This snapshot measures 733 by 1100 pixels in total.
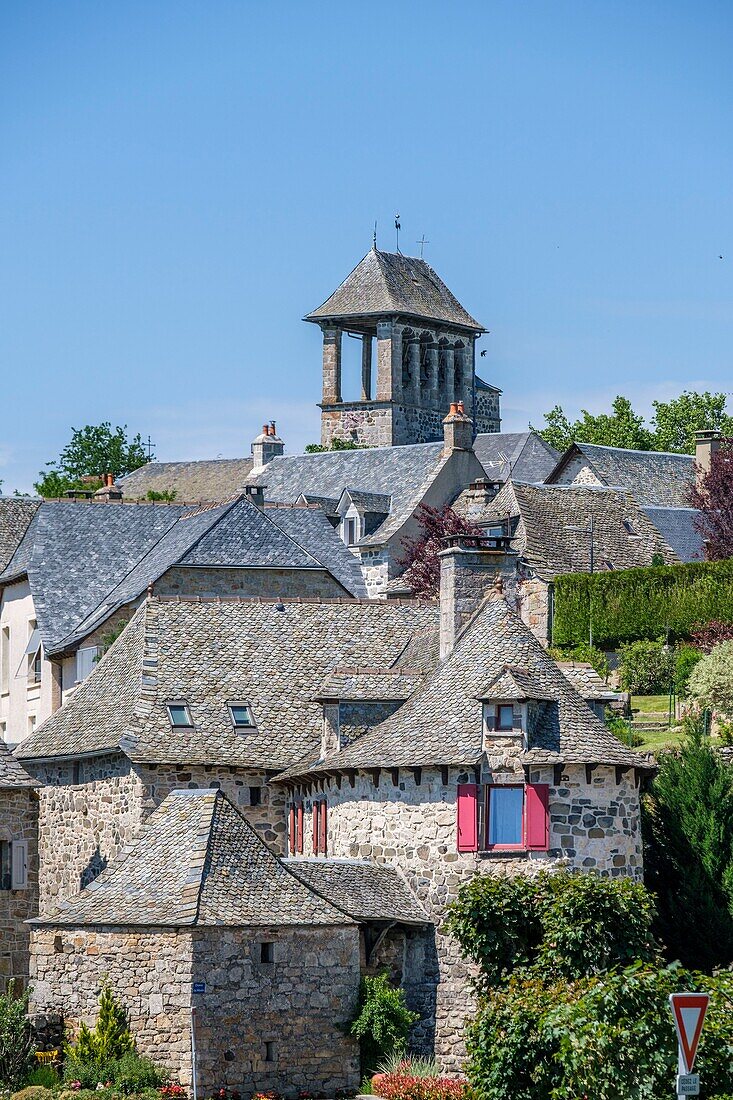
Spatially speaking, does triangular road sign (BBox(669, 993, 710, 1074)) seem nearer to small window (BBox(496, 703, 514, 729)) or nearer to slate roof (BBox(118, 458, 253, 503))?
small window (BBox(496, 703, 514, 729))

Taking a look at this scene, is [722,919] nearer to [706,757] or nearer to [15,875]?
[706,757]

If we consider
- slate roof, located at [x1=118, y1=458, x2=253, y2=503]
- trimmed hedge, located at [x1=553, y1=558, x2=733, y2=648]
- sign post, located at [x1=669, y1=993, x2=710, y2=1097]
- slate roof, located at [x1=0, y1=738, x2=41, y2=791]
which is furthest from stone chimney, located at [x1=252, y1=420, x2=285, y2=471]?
sign post, located at [x1=669, y1=993, x2=710, y2=1097]

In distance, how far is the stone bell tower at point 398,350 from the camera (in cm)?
11425

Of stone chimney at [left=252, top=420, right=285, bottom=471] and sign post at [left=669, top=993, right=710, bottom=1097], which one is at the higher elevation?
stone chimney at [left=252, top=420, right=285, bottom=471]

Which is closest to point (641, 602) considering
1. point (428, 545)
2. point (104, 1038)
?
point (428, 545)

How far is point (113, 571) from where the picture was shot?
215 feet

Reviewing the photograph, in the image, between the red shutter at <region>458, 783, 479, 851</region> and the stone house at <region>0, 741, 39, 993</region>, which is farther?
the stone house at <region>0, 741, 39, 993</region>

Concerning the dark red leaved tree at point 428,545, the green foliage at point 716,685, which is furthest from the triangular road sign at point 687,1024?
the dark red leaved tree at point 428,545

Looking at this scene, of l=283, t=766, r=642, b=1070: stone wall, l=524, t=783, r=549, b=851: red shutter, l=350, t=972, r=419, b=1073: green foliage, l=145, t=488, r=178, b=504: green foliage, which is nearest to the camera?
l=350, t=972, r=419, b=1073: green foliage

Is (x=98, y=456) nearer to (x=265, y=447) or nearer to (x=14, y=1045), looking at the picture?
(x=265, y=447)

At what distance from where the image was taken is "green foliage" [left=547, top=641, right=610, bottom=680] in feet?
206

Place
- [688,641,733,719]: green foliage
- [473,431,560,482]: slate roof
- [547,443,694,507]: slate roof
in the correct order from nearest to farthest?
[688,641,733,719]: green foliage → [547,443,694,507]: slate roof → [473,431,560,482]: slate roof

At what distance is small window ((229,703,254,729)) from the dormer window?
3.20ft

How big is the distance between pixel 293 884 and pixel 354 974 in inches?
74.9
